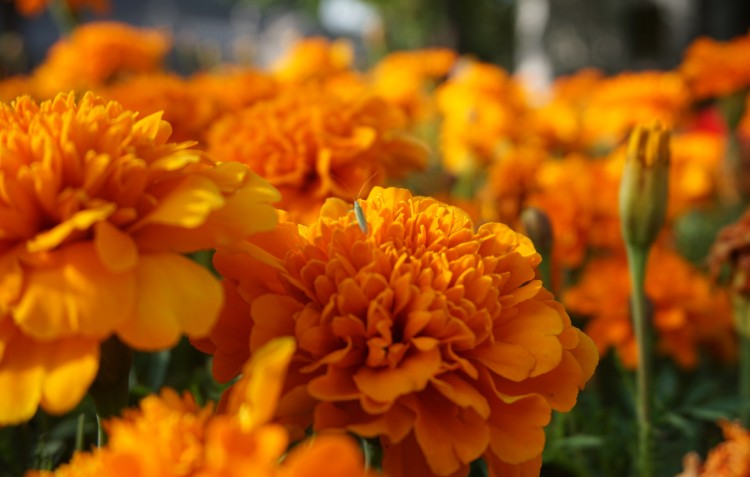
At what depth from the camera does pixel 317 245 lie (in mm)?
507

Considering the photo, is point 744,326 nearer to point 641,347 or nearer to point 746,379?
point 746,379

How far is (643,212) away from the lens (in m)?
0.80

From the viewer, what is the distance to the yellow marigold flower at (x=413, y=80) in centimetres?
182

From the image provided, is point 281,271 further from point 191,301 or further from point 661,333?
point 661,333

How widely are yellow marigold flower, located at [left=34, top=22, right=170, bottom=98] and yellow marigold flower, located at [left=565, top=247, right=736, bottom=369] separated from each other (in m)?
1.17

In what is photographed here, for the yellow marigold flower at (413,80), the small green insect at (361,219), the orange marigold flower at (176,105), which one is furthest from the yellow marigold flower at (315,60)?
the small green insect at (361,219)

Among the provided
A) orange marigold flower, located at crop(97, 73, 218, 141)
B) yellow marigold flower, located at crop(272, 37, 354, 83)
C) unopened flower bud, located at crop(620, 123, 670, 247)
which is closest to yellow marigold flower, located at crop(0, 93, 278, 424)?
unopened flower bud, located at crop(620, 123, 670, 247)

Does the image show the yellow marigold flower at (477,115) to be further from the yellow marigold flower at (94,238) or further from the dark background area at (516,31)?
the yellow marigold flower at (94,238)

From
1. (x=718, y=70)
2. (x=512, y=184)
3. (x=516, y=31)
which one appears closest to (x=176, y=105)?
(x=512, y=184)

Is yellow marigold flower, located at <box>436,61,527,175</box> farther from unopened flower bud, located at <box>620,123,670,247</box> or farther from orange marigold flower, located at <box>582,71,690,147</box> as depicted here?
unopened flower bud, located at <box>620,123,670,247</box>

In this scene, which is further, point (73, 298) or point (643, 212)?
point (643, 212)

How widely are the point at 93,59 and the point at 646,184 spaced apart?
142cm

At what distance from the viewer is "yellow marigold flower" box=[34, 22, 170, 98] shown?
181 centimetres

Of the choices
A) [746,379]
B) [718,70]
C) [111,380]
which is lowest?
[746,379]
